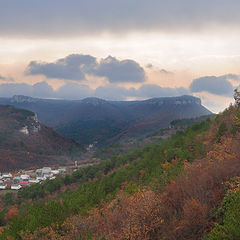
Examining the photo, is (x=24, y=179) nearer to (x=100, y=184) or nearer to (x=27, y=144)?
(x=100, y=184)

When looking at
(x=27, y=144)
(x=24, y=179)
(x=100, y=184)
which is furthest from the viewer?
(x=27, y=144)

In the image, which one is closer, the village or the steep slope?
the village

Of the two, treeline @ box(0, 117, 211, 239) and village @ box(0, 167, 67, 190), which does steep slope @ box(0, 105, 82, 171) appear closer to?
village @ box(0, 167, 67, 190)

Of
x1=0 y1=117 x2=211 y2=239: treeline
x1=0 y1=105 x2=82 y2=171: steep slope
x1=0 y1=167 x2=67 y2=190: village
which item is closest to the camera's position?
x1=0 y1=117 x2=211 y2=239: treeline

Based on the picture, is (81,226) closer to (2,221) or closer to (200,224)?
(200,224)

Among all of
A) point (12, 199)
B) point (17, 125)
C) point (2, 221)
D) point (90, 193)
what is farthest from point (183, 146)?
point (17, 125)

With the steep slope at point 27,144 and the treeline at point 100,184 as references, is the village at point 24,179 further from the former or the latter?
the steep slope at point 27,144

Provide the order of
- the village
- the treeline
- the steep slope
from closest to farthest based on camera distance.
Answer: the treeline → the village → the steep slope

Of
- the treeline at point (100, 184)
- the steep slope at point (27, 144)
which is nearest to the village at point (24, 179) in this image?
the treeline at point (100, 184)

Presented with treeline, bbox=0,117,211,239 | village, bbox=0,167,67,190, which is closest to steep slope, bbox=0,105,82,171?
village, bbox=0,167,67,190

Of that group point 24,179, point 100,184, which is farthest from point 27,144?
point 100,184
